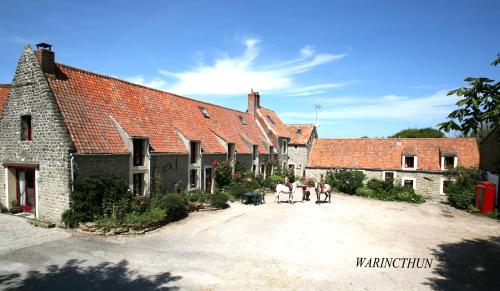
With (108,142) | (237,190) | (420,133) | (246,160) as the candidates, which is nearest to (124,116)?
(108,142)

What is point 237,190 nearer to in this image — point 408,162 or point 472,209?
point 472,209

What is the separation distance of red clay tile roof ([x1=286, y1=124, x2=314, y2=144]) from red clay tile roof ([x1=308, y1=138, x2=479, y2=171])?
155 cm

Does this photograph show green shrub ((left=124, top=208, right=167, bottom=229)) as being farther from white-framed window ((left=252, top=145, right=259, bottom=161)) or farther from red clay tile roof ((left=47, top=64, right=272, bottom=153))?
white-framed window ((left=252, top=145, right=259, bottom=161))

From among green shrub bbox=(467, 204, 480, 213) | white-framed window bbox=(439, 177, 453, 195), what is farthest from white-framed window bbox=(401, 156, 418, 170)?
green shrub bbox=(467, 204, 480, 213)

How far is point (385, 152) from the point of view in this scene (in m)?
30.5

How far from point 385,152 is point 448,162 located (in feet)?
17.8

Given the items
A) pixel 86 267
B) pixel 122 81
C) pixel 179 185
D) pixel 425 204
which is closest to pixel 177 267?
pixel 86 267

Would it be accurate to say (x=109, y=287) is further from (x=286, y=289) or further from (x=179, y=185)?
(x=179, y=185)

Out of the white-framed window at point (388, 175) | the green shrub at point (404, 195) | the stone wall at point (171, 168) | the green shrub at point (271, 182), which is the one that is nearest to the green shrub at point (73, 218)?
the stone wall at point (171, 168)

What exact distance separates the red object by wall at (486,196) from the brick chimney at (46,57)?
88.9 feet

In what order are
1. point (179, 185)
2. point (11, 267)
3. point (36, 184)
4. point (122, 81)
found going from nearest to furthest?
point (11, 267), point (36, 184), point (179, 185), point (122, 81)

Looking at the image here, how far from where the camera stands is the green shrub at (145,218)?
42.7 feet

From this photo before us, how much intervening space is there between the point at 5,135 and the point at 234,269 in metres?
14.1

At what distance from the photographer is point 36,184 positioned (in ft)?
46.2
